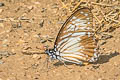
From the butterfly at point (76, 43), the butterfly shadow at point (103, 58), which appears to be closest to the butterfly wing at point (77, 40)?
the butterfly at point (76, 43)

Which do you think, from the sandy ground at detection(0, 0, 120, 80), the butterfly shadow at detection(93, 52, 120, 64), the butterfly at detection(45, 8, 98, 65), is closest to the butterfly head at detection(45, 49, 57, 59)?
the butterfly at detection(45, 8, 98, 65)

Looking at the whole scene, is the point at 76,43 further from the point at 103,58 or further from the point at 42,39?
the point at 42,39

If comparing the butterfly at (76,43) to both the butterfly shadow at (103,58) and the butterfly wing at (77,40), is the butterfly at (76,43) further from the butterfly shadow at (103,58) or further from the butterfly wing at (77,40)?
the butterfly shadow at (103,58)

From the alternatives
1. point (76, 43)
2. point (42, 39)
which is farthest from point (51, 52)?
point (42, 39)

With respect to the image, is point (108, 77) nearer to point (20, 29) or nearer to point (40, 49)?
point (40, 49)

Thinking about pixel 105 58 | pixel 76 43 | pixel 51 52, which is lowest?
pixel 105 58

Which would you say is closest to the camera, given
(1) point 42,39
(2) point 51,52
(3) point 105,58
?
(2) point 51,52

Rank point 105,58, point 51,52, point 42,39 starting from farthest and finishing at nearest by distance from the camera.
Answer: point 42,39
point 105,58
point 51,52
